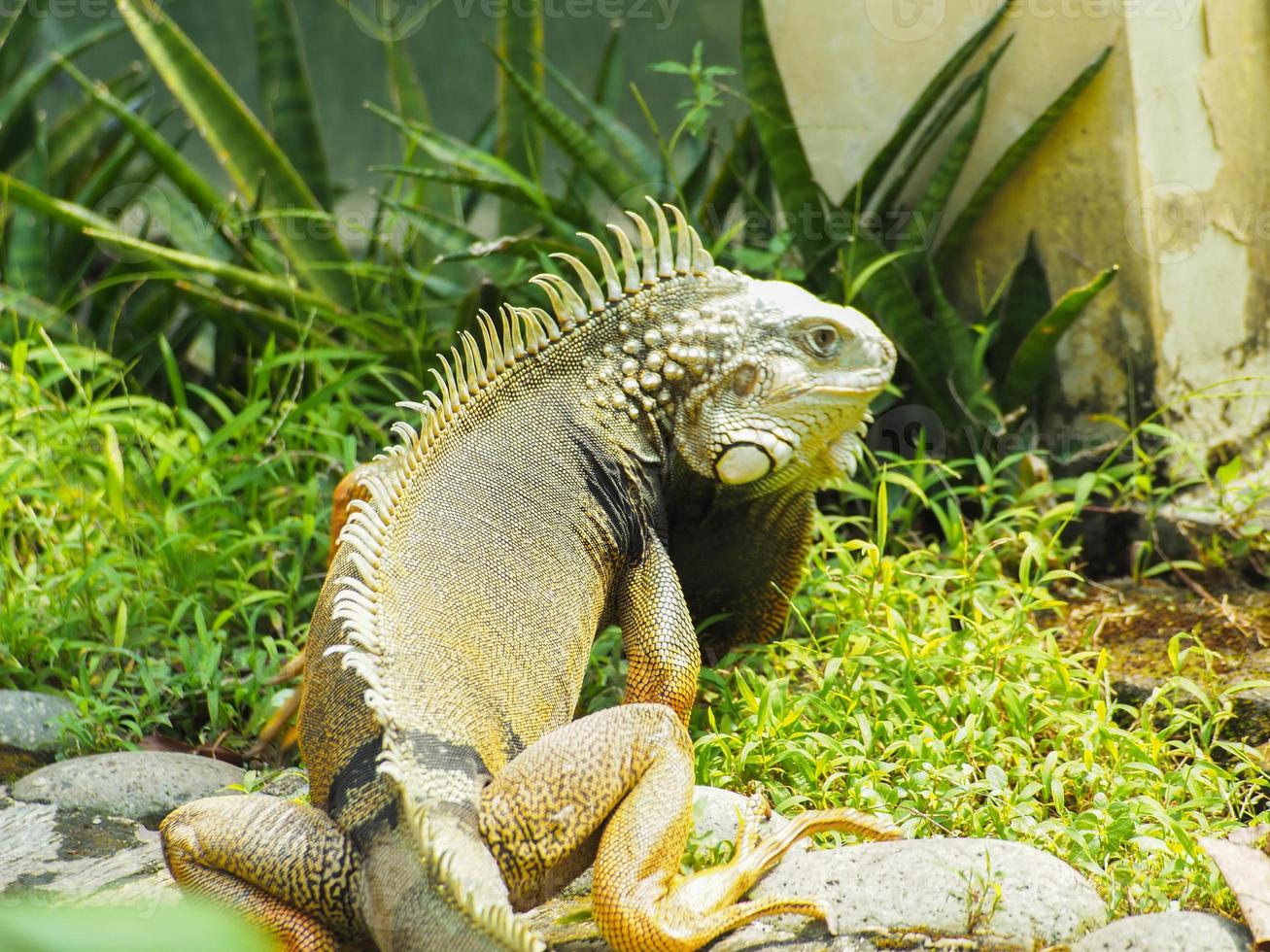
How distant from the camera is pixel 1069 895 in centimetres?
257

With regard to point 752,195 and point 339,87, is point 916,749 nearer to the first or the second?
point 752,195

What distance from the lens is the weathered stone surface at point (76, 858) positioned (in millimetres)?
2934

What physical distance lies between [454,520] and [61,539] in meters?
2.41

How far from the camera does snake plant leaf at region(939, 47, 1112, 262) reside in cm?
464

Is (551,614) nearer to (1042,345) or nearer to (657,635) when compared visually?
(657,635)

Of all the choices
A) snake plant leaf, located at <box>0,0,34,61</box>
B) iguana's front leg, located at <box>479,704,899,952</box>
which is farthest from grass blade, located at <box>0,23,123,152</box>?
iguana's front leg, located at <box>479,704,899,952</box>

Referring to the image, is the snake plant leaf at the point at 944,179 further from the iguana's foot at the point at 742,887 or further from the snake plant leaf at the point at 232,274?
the iguana's foot at the point at 742,887

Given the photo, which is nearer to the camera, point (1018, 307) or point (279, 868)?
point (279, 868)

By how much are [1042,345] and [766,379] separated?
72.9 inches

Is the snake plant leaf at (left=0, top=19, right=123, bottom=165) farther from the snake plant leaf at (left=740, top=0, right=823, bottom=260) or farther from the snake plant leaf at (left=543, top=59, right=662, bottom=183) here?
the snake plant leaf at (left=740, top=0, right=823, bottom=260)

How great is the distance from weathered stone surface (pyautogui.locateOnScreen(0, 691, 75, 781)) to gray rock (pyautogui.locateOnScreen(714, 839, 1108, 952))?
2316 mm

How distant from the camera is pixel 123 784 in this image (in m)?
3.44

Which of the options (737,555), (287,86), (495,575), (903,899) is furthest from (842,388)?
(287,86)

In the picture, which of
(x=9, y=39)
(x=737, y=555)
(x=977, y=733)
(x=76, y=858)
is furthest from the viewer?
(x=9, y=39)
